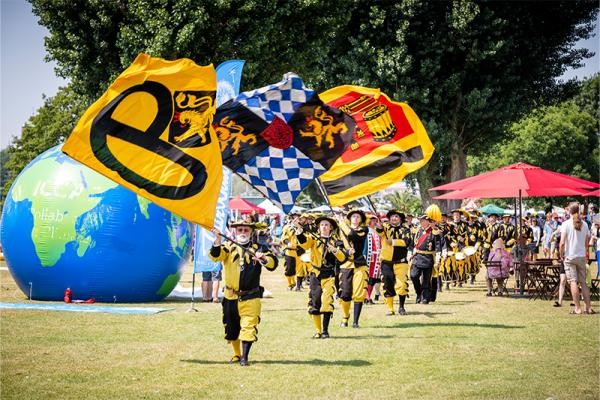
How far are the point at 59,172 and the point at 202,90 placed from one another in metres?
7.80

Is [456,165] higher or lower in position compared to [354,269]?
higher

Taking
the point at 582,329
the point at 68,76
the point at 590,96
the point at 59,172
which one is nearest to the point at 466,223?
the point at 582,329

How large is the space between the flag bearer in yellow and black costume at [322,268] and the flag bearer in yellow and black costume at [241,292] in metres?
2.16

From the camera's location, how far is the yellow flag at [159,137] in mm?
9172

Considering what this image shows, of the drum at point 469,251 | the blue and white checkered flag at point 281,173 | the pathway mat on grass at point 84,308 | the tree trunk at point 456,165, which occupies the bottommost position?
the pathway mat on grass at point 84,308

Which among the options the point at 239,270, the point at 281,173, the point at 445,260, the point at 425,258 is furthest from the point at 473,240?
the point at 239,270

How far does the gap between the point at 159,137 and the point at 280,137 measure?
326cm

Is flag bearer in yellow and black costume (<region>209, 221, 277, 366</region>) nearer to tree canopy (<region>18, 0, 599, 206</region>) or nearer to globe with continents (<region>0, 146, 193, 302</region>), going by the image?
globe with continents (<region>0, 146, 193, 302</region>)

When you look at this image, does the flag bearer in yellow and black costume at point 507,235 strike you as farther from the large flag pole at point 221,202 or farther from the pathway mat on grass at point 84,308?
the pathway mat on grass at point 84,308

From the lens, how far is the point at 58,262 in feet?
53.1

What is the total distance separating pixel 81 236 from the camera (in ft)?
52.6

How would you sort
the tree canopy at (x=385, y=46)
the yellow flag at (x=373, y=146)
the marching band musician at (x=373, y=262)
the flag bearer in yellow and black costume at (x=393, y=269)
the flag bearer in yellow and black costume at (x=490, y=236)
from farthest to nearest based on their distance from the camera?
the tree canopy at (x=385, y=46) < the flag bearer in yellow and black costume at (x=490, y=236) < the marching band musician at (x=373, y=262) < the flag bearer in yellow and black costume at (x=393, y=269) < the yellow flag at (x=373, y=146)

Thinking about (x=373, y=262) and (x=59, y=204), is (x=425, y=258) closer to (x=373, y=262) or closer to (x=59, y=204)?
(x=373, y=262)

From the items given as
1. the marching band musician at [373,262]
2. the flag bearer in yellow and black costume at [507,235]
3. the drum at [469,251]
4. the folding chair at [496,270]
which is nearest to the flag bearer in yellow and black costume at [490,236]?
the flag bearer in yellow and black costume at [507,235]
